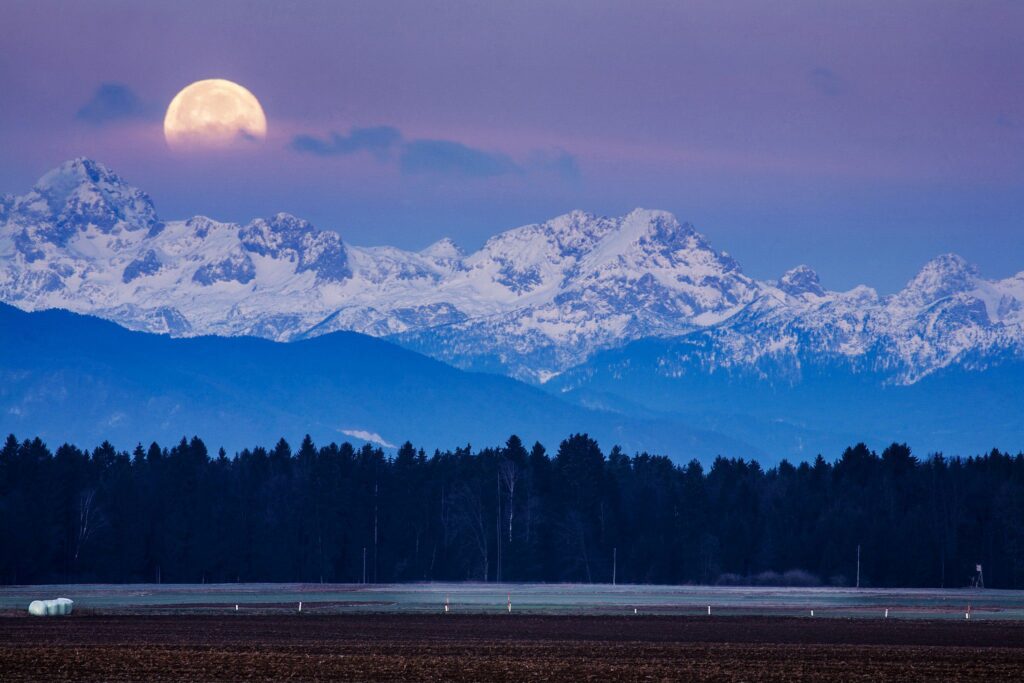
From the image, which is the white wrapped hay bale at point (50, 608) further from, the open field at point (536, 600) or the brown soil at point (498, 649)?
the brown soil at point (498, 649)

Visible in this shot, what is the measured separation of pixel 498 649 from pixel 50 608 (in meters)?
39.6

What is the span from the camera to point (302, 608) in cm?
12475

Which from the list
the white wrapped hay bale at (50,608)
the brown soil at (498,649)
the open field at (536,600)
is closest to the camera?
the brown soil at (498,649)

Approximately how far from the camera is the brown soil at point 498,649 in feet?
233

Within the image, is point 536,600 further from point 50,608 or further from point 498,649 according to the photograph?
A: point 498,649

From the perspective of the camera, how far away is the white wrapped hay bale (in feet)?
366

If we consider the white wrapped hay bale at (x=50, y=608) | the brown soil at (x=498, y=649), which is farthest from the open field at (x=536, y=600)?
the brown soil at (x=498, y=649)

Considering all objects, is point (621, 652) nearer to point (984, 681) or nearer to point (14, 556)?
point (984, 681)

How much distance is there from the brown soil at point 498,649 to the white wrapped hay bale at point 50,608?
4.24m

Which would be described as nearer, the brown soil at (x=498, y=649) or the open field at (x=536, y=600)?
the brown soil at (x=498, y=649)

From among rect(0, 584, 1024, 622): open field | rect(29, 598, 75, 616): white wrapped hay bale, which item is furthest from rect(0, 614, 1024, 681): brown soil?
rect(0, 584, 1024, 622): open field

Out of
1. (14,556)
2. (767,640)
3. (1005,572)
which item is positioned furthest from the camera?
(1005,572)

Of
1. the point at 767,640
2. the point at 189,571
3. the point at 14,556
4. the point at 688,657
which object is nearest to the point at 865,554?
the point at 189,571

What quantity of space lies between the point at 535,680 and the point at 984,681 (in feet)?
53.6
